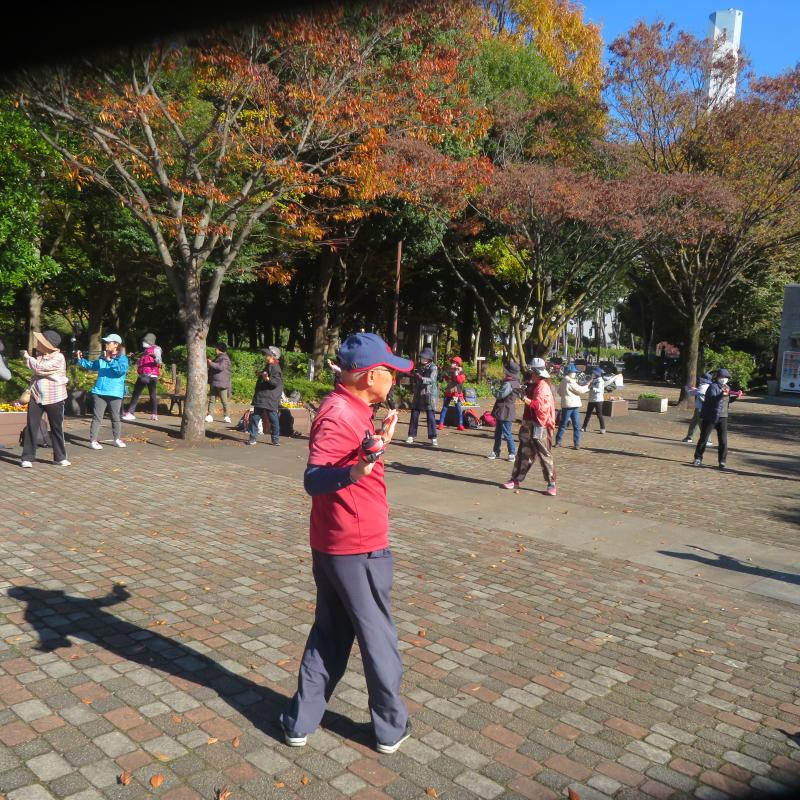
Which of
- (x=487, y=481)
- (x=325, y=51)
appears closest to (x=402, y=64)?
(x=325, y=51)

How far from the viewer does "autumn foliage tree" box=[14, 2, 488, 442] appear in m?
11.5

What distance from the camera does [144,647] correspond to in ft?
16.2

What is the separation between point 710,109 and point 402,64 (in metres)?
12.9

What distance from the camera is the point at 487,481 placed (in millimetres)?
11547

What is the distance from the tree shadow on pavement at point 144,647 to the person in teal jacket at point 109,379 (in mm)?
6231

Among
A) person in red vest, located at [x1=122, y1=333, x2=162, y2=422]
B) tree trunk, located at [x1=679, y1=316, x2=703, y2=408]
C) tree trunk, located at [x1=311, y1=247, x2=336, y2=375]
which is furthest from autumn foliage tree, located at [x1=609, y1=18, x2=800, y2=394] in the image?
person in red vest, located at [x1=122, y1=333, x2=162, y2=422]

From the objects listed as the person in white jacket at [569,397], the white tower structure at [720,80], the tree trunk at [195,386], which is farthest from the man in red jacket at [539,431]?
the white tower structure at [720,80]

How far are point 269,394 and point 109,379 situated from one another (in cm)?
262

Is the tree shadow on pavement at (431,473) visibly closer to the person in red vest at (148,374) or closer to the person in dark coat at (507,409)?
the person in dark coat at (507,409)

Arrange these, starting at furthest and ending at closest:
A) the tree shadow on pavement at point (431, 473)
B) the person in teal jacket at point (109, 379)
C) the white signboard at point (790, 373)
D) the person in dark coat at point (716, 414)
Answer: the white signboard at point (790, 373), the person in dark coat at point (716, 414), the person in teal jacket at point (109, 379), the tree shadow on pavement at point (431, 473)

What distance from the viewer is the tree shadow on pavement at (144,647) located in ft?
13.6

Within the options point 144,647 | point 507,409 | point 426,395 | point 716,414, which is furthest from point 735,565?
point 426,395

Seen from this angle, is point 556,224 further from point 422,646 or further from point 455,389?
point 422,646

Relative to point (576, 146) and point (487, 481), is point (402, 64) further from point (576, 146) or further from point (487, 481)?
point (576, 146)
